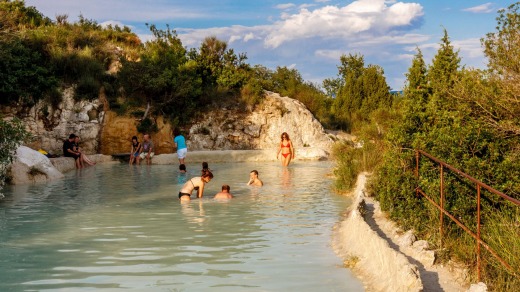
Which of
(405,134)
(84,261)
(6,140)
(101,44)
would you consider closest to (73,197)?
(6,140)

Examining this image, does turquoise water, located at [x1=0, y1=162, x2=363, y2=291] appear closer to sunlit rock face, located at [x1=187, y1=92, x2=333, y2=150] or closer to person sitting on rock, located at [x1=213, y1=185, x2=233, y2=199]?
person sitting on rock, located at [x1=213, y1=185, x2=233, y2=199]

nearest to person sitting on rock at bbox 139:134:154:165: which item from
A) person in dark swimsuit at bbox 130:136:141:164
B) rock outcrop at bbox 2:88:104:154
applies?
person in dark swimsuit at bbox 130:136:141:164

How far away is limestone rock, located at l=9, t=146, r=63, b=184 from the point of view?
16703mm

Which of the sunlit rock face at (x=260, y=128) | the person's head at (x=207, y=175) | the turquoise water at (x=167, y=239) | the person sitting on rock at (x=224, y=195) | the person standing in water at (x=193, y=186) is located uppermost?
the sunlit rock face at (x=260, y=128)

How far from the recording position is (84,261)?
24.1 feet

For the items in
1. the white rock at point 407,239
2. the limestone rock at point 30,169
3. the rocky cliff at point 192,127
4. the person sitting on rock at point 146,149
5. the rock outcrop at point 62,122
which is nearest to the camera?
the white rock at point 407,239

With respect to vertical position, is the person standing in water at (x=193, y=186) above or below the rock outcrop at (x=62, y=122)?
below

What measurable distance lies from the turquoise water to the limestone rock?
1.18 metres

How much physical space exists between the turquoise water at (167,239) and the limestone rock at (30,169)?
3.87ft

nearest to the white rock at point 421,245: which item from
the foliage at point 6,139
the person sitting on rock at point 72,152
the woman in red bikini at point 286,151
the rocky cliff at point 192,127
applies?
the foliage at point 6,139

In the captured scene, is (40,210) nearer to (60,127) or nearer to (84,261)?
(84,261)

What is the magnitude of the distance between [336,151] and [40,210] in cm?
876

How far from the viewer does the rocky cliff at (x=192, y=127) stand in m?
26.7

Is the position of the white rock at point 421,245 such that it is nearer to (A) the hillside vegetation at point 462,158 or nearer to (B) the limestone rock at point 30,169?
(A) the hillside vegetation at point 462,158
